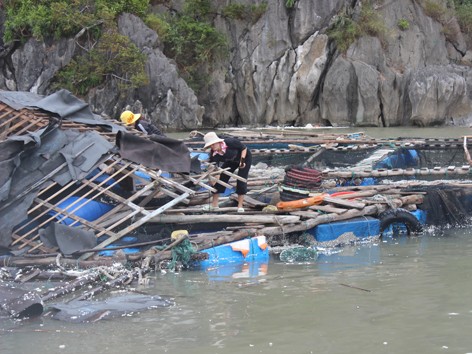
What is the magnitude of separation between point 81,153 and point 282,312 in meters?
3.87

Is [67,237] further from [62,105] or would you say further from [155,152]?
[62,105]

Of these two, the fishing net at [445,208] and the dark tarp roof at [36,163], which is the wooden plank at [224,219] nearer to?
the dark tarp roof at [36,163]

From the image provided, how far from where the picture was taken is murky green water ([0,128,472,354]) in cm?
623

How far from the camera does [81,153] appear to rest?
9680 millimetres

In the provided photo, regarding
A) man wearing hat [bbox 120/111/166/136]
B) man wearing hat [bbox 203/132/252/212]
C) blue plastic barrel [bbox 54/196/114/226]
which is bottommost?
blue plastic barrel [bbox 54/196/114/226]

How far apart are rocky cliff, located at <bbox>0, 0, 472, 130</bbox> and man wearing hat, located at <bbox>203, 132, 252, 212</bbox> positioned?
855 inches

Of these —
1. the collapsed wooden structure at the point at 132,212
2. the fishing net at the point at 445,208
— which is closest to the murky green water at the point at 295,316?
the collapsed wooden structure at the point at 132,212

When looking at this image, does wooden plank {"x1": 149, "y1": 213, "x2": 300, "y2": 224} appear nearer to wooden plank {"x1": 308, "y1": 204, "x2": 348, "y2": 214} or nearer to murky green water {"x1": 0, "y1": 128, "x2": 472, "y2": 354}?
wooden plank {"x1": 308, "y1": 204, "x2": 348, "y2": 214}

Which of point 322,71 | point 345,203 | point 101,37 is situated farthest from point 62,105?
point 322,71

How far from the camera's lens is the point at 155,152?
999cm

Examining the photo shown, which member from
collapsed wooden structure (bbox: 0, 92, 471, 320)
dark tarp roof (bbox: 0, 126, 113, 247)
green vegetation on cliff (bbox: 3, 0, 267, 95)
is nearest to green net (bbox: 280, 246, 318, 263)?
collapsed wooden structure (bbox: 0, 92, 471, 320)

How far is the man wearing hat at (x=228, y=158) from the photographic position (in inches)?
416

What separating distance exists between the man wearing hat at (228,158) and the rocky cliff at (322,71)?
21.7m

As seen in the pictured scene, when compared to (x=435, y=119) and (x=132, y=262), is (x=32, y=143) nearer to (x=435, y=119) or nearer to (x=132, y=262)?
(x=132, y=262)
